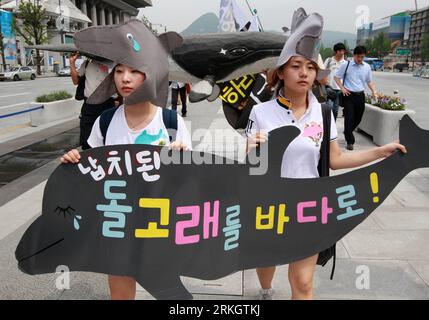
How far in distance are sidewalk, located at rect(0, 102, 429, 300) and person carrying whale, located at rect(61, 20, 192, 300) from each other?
943mm

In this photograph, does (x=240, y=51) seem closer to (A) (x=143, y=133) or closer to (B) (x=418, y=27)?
(A) (x=143, y=133)

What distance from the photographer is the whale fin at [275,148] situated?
1.73 meters

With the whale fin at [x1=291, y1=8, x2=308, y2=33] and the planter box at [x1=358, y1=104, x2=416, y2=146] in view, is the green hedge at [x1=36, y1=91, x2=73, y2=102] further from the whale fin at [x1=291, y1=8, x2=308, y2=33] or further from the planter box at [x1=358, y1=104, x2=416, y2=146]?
the whale fin at [x1=291, y1=8, x2=308, y2=33]

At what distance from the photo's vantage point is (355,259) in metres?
3.12

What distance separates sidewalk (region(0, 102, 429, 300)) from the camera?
2.67 metres

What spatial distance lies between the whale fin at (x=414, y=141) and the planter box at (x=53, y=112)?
9.13 meters

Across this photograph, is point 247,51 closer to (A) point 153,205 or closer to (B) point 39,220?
(A) point 153,205

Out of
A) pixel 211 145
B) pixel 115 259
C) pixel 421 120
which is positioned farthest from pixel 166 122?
pixel 421 120

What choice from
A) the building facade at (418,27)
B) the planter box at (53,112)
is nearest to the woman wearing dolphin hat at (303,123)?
the planter box at (53,112)

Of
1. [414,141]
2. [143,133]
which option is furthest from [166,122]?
[414,141]

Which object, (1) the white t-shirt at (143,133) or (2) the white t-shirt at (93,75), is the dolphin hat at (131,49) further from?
(2) the white t-shirt at (93,75)

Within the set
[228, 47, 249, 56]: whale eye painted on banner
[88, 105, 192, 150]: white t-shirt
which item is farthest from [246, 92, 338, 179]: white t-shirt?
[228, 47, 249, 56]: whale eye painted on banner

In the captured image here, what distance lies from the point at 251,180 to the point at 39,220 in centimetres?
93

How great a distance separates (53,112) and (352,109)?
278 inches
